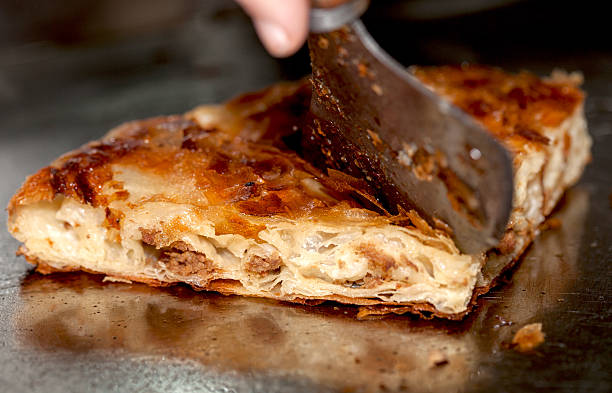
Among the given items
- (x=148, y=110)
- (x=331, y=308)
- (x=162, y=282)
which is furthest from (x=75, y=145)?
(x=331, y=308)

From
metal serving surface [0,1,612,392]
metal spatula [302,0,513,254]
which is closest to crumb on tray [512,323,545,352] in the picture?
metal serving surface [0,1,612,392]

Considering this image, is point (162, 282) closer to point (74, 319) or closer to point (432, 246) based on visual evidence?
point (74, 319)

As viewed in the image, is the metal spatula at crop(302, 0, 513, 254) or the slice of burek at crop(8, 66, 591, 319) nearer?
the metal spatula at crop(302, 0, 513, 254)

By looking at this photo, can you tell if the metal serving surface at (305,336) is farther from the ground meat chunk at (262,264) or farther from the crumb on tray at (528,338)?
the ground meat chunk at (262,264)

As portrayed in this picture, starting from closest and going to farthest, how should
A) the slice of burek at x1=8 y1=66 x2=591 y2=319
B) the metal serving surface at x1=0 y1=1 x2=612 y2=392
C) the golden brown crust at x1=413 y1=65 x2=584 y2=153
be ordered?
1. the metal serving surface at x1=0 y1=1 x2=612 y2=392
2. the slice of burek at x1=8 y1=66 x2=591 y2=319
3. the golden brown crust at x1=413 y1=65 x2=584 y2=153

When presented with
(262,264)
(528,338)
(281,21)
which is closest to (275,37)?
(281,21)

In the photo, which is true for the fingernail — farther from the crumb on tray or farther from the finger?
the crumb on tray
